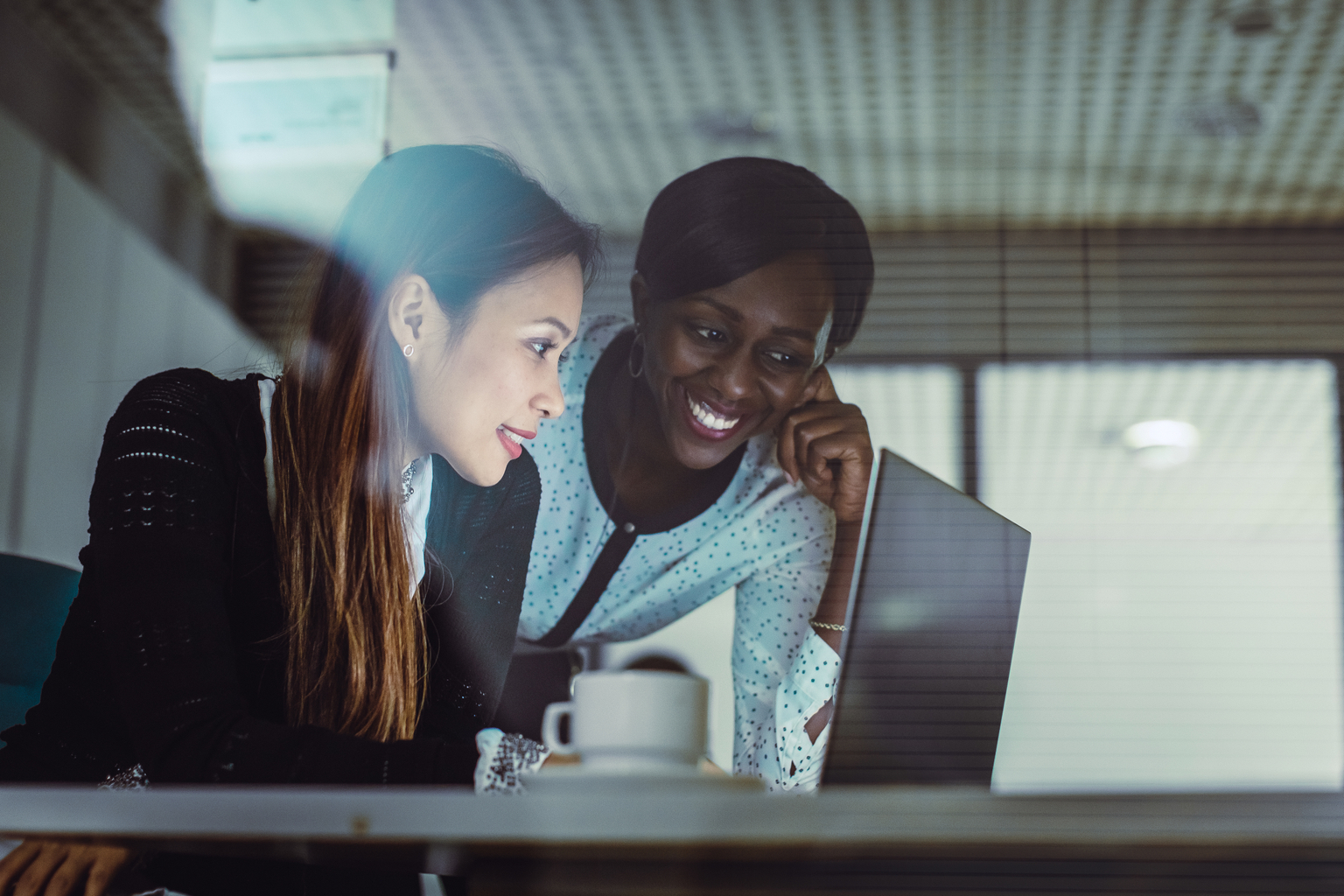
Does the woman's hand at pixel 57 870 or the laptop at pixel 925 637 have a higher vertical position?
the laptop at pixel 925 637

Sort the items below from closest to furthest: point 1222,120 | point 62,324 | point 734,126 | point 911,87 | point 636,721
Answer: point 636,721 → point 62,324 → point 734,126 → point 911,87 → point 1222,120

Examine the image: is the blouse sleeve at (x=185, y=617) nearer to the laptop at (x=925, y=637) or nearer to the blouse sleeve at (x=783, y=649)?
the laptop at (x=925, y=637)

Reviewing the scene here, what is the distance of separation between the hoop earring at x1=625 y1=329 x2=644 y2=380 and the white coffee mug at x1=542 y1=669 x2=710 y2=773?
727 mm

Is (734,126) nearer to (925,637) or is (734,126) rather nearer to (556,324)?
(556,324)

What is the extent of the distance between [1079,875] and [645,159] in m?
1.14

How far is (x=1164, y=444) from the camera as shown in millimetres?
1934

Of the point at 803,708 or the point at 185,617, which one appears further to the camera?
the point at 803,708

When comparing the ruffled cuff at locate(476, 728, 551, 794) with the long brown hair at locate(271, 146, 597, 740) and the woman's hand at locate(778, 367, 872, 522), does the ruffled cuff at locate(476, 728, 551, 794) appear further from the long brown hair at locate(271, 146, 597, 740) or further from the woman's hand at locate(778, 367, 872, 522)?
the woman's hand at locate(778, 367, 872, 522)

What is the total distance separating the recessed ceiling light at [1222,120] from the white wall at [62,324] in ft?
5.31

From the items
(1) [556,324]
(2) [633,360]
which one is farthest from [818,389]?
(1) [556,324]

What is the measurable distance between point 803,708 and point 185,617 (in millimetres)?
593

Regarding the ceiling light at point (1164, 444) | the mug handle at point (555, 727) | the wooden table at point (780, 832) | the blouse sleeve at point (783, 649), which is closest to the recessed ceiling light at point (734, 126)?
the blouse sleeve at point (783, 649)

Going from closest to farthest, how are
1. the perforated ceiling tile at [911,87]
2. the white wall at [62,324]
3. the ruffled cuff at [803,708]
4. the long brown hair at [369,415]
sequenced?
the long brown hair at [369,415]
the ruffled cuff at [803,708]
the white wall at [62,324]
the perforated ceiling tile at [911,87]

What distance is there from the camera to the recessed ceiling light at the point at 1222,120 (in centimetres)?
190
